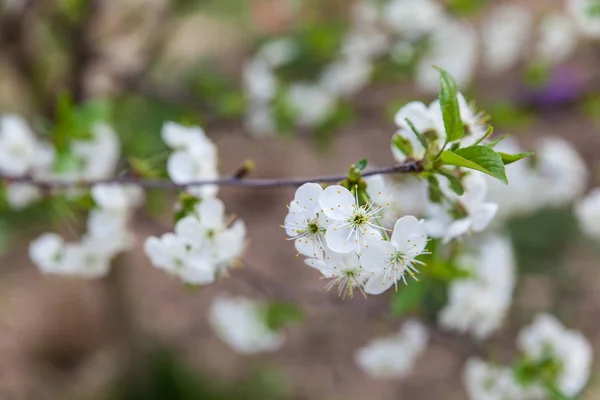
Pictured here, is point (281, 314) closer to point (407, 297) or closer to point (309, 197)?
point (407, 297)

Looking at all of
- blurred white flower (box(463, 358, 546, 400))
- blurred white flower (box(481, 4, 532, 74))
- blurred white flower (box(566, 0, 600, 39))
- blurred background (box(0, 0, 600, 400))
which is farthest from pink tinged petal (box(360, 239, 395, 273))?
blurred white flower (box(481, 4, 532, 74))

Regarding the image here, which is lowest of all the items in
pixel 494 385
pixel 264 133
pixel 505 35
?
pixel 494 385

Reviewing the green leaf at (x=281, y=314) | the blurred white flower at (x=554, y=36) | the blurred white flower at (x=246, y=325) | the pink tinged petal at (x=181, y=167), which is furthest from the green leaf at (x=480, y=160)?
the blurred white flower at (x=554, y=36)

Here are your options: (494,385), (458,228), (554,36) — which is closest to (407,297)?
(458,228)

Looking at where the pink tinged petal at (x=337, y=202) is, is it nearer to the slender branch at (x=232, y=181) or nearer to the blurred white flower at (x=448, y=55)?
the slender branch at (x=232, y=181)

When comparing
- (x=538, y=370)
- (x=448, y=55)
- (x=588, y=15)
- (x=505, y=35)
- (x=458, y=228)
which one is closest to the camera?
(x=458, y=228)

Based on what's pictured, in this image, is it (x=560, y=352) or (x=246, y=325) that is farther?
(x=246, y=325)
